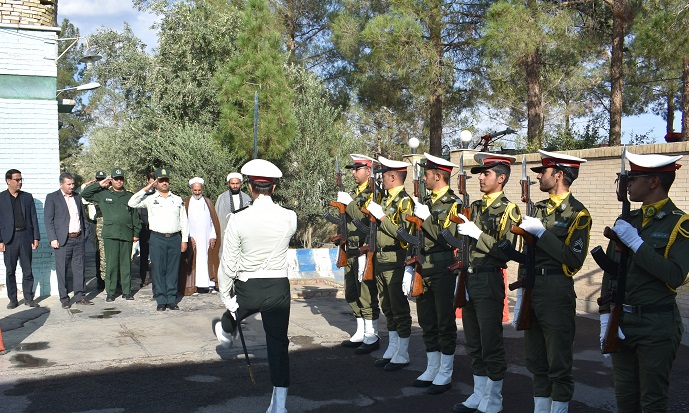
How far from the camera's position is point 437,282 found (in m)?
5.96

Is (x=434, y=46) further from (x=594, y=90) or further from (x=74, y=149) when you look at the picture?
(x=74, y=149)

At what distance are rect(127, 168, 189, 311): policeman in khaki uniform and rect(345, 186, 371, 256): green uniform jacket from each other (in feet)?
11.0

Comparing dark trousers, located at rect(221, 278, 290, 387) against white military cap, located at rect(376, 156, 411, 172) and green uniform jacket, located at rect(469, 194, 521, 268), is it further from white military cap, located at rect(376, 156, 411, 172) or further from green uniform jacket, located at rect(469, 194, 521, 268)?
white military cap, located at rect(376, 156, 411, 172)

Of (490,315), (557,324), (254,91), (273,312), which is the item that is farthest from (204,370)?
(254,91)

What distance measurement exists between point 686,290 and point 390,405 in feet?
17.5

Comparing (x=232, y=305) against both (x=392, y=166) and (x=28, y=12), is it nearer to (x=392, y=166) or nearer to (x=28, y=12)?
(x=392, y=166)

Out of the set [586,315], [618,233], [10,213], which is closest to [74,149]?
[10,213]

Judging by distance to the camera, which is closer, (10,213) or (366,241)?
(366,241)

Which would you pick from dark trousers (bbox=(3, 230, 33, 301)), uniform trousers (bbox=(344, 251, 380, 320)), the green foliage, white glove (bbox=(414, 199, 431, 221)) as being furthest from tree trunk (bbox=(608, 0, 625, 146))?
dark trousers (bbox=(3, 230, 33, 301))

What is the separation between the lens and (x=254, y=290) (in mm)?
5094

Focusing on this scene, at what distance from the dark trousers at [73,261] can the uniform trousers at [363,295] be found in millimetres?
4492

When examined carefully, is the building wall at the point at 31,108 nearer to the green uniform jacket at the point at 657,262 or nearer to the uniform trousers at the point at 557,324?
the uniform trousers at the point at 557,324

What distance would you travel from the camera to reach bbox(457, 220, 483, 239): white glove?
512cm

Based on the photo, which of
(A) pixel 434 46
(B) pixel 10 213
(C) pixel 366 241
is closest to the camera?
(C) pixel 366 241
